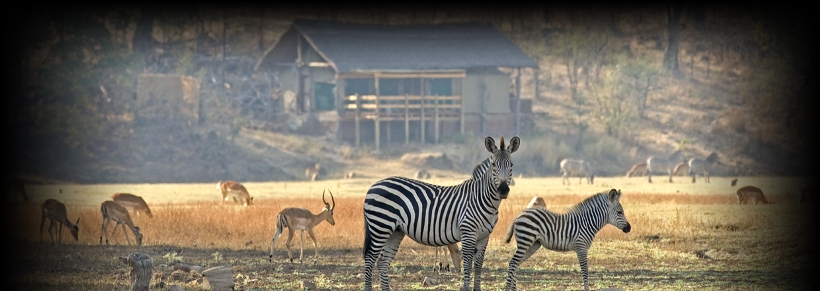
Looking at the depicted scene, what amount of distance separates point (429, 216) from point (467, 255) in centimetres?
70

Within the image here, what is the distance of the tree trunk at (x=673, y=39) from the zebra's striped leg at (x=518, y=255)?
4654cm

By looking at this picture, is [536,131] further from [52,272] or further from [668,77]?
[52,272]

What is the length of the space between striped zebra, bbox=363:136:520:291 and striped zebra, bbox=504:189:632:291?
26.2 inches

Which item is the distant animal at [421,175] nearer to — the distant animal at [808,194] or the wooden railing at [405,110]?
the wooden railing at [405,110]

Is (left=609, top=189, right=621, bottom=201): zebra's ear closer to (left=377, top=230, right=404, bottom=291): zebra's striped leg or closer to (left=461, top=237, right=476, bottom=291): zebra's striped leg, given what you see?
(left=461, top=237, right=476, bottom=291): zebra's striped leg

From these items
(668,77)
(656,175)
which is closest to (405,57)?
(656,175)

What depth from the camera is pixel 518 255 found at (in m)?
14.1

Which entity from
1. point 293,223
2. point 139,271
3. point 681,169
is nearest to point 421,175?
point 681,169

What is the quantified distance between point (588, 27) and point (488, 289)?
165 feet

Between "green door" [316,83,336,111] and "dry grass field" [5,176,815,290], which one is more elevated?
"green door" [316,83,336,111]

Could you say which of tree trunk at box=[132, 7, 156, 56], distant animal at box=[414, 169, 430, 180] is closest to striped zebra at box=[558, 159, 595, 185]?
distant animal at box=[414, 169, 430, 180]

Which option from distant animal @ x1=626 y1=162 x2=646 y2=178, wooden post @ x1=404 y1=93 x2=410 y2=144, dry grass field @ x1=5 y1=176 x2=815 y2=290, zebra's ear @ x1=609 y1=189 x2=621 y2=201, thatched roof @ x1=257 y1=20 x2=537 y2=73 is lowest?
dry grass field @ x1=5 y1=176 x2=815 y2=290

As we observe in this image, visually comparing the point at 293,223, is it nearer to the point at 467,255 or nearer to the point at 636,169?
the point at 467,255

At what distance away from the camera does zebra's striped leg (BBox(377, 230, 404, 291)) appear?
13.9m
